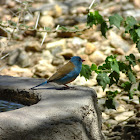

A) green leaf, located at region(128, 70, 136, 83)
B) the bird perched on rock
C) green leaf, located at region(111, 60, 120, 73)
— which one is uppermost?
green leaf, located at region(111, 60, 120, 73)

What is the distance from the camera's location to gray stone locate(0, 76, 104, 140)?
5.29ft

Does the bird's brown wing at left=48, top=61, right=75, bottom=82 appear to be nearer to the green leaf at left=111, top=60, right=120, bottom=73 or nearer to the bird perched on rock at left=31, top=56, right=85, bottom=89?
the bird perched on rock at left=31, top=56, right=85, bottom=89

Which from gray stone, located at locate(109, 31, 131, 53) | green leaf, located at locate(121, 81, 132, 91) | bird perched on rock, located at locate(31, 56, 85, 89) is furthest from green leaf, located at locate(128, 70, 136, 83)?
gray stone, located at locate(109, 31, 131, 53)

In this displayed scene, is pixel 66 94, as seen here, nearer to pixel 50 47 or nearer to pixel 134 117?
pixel 134 117

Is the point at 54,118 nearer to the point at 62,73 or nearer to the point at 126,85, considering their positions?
the point at 62,73

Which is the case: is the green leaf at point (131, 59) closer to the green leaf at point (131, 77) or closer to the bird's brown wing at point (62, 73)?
the green leaf at point (131, 77)

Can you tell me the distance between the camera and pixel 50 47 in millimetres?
6410

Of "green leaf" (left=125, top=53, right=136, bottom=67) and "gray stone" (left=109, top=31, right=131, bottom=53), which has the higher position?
"green leaf" (left=125, top=53, right=136, bottom=67)

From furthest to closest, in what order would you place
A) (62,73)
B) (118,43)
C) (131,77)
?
1. (118,43)
2. (131,77)
3. (62,73)

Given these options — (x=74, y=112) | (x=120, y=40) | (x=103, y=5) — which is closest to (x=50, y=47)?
(x=120, y=40)

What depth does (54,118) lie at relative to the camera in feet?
5.74

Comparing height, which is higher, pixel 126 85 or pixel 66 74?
pixel 66 74

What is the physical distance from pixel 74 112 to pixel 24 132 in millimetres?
387

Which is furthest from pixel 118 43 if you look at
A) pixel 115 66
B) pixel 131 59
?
pixel 115 66
